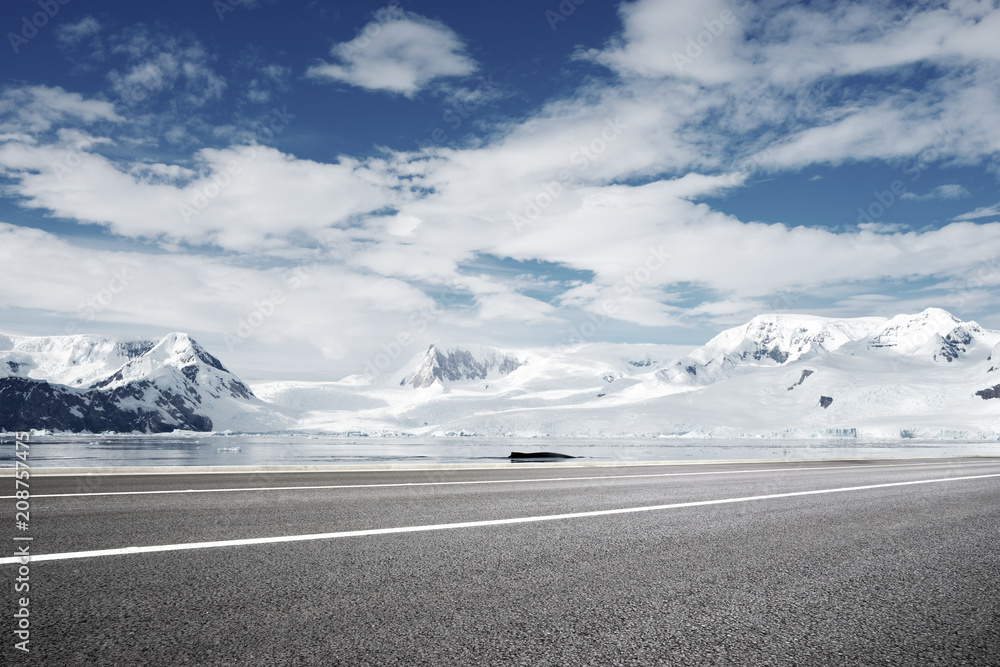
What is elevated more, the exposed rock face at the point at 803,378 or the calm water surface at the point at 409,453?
the exposed rock face at the point at 803,378

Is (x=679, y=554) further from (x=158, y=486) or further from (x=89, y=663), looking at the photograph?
(x=158, y=486)

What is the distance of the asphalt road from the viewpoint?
329cm

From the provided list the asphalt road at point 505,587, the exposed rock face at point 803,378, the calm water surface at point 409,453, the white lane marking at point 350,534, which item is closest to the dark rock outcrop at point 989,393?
the exposed rock face at point 803,378

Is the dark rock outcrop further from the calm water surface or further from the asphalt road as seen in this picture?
the asphalt road

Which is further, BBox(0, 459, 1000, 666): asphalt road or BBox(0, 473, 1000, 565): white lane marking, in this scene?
BBox(0, 473, 1000, 565): white lane marking

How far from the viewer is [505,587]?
4523mm

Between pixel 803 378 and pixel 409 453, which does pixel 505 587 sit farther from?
pixel 803 378

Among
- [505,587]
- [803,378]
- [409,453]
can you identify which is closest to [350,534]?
[505,587]

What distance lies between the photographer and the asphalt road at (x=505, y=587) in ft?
Result: 10.8

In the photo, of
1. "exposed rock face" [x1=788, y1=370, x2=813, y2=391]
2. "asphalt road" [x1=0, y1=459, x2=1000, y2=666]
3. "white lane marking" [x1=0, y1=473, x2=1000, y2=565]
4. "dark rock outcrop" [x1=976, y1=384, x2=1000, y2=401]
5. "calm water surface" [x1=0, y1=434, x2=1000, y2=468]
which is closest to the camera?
"asphalt road" [x1=0, y1=459, x2=1000, y2=666]

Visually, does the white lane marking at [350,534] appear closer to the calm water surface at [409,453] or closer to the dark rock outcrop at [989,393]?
the calm water surface at [409,453]

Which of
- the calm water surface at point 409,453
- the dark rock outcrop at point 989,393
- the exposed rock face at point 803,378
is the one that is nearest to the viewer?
the calm water surface at point 409,453

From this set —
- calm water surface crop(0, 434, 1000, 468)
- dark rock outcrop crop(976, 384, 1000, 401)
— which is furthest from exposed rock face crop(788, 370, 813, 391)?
calm water surface crop(0, 434, 1000, 468)

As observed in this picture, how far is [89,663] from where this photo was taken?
3.00 m
